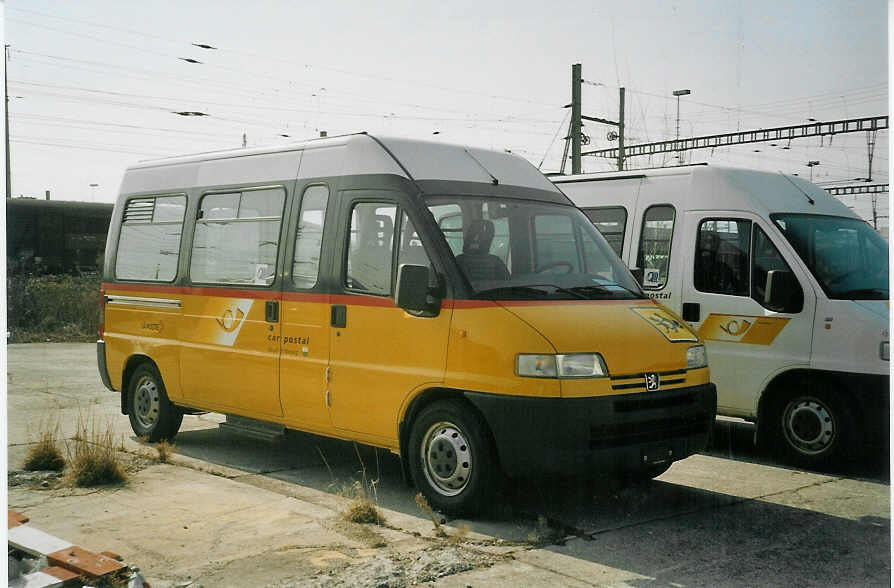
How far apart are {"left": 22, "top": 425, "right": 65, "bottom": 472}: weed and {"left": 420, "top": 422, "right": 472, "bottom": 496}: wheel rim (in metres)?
2.77

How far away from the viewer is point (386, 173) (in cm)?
640

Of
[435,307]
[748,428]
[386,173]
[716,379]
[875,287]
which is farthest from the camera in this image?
[748,428]

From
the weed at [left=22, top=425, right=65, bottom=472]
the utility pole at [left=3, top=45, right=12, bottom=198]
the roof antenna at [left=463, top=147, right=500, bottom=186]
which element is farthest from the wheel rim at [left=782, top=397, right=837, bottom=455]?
the utility pole at [left=3, top=45, right=12, bottom=198]

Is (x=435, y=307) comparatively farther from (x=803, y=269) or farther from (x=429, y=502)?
(x=803, y=269)

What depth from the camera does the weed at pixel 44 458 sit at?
697cm

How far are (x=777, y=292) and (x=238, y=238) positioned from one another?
4.14 metres

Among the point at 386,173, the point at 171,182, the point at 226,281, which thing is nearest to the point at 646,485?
the point at 386,173

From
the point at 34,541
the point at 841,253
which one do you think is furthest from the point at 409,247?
the point at 841,253

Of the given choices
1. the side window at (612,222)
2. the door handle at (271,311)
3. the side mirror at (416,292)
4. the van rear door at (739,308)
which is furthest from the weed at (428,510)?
the side window at (612,222)

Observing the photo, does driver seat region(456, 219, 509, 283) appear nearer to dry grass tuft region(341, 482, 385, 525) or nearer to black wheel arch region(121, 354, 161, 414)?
dry grass tuft region(341, 482, 385, 525)

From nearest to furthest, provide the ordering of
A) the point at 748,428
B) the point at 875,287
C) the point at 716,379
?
the point at 875,287 < the point at 716,379 < the point at 748,428

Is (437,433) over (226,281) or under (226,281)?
under

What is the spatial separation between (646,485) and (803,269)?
2217 mm

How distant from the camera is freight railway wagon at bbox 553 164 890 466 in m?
7.27
